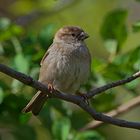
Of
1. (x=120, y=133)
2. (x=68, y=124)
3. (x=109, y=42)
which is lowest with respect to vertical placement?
(x=120, y=133)

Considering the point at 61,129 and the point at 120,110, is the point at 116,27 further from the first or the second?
the point at 61,129

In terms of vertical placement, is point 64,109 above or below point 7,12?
below

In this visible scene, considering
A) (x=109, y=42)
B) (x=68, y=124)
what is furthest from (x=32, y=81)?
(x=109, y=42)

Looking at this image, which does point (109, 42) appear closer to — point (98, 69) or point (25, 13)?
point (98, 69)

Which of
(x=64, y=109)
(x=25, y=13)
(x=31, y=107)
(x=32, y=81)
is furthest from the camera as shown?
(x=25, y=13)

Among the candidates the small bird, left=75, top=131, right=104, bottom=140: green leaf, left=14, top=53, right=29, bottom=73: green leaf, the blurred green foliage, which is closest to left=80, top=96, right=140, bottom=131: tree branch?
the blurred green foliage

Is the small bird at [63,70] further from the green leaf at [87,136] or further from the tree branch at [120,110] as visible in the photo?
the tree branch at [120,110]
